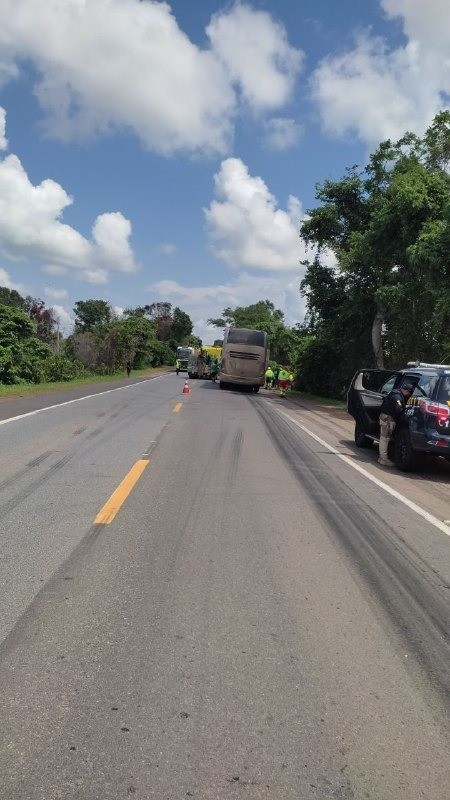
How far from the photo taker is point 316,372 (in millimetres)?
39250

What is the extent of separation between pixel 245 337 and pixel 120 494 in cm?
2577

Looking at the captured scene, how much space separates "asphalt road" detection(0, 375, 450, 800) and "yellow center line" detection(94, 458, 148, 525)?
0.15ft

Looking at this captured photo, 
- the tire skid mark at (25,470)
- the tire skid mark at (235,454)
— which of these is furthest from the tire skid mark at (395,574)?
the tire skid mark at (25,470)

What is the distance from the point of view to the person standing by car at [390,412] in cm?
1030

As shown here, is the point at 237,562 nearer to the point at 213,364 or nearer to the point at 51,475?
the point at 51,475

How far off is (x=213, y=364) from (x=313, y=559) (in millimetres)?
41339

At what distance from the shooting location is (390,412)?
10.6 m

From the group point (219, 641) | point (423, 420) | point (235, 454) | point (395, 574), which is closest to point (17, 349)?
point (235, 454)

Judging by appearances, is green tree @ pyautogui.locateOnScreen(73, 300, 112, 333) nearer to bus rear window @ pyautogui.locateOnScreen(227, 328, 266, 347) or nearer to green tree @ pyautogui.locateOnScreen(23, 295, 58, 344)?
green tree @ pyautogui.locateOnScreen(23, 295, 58, 344)

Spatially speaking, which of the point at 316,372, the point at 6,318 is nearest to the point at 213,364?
the point at 316,372

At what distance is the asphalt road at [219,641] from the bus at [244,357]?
→ 24218mm

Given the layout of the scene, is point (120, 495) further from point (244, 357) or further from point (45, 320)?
point (45, 320)

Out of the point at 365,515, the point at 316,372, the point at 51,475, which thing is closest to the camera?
the point at 365,515

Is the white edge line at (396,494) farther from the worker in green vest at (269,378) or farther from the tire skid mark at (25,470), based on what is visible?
the worker in green vest at (269,378)
